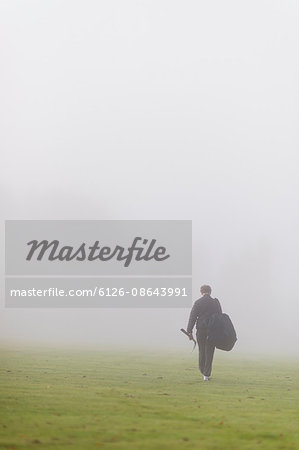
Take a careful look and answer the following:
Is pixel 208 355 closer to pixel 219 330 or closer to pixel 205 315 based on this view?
pixel 219 330

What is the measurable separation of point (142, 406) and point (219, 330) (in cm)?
372

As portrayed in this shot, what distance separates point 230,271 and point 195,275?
2016mm

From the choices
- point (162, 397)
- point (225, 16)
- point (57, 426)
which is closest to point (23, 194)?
point (225, 16)

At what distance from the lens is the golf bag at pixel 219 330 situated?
15.2m

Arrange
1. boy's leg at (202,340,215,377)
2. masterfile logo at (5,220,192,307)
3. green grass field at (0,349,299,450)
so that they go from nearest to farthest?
green grass field at (0,349,299,450) → boy's leg at (202,340,215,377) → masterfile logo at (5,220,192,307)

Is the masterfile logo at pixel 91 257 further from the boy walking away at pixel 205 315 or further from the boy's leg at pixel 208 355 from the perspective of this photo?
the boy's leg at pixel 208 355

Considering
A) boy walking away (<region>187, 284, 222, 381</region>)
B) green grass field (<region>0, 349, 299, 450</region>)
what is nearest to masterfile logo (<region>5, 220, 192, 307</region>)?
green grass field (<region>0, 349, 299, 450</region>)

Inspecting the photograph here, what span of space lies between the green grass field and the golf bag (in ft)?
2.83

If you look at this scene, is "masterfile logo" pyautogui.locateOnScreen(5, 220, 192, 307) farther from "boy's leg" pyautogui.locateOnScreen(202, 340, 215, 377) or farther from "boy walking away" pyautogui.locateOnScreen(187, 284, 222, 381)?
"boy's leg" pyautogui.locateOnScreen(202, 340, 215, 377)

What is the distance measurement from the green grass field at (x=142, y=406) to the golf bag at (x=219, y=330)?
0.86 meters

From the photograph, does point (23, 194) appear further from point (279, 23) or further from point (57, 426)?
point (57, 426)

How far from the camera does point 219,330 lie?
49.9 ft

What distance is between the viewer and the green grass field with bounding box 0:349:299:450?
9828mm

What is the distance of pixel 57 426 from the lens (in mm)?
10297
